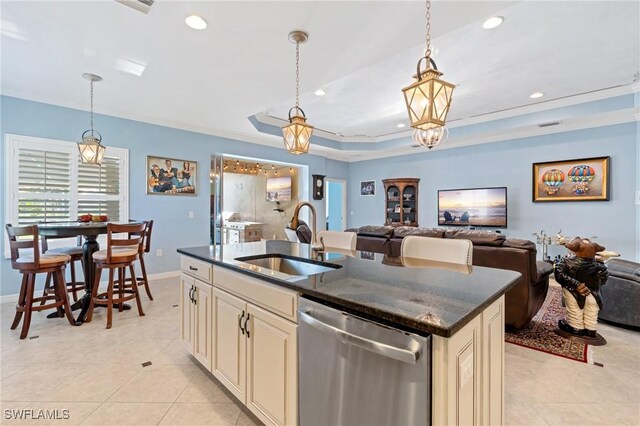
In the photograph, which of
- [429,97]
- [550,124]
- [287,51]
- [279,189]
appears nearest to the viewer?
[429,97]

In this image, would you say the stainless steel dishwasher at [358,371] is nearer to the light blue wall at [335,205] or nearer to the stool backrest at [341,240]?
the stool backrest at [341,240]

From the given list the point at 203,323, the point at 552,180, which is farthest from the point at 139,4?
the point at 552,180

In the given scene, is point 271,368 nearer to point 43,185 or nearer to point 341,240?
point 341,240

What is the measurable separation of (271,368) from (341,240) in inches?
55.3

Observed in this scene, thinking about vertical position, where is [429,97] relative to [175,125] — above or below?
below

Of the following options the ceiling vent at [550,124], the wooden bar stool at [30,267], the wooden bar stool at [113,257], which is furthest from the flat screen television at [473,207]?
the wooden bar stool at [30,267]

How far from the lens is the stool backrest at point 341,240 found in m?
2.59

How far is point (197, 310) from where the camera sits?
2049 millimetres

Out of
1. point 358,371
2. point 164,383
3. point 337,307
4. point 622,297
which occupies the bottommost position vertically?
point 164,383

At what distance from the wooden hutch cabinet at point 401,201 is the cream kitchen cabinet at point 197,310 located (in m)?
5.64

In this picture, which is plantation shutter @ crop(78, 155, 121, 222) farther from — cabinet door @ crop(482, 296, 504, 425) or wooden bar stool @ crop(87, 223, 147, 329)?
cabinet door @ crop(482, 296, 504, 425)

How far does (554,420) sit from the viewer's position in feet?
5.49

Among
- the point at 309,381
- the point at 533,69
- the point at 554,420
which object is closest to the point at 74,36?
the point at 309,381

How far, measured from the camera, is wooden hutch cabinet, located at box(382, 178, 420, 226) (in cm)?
695
